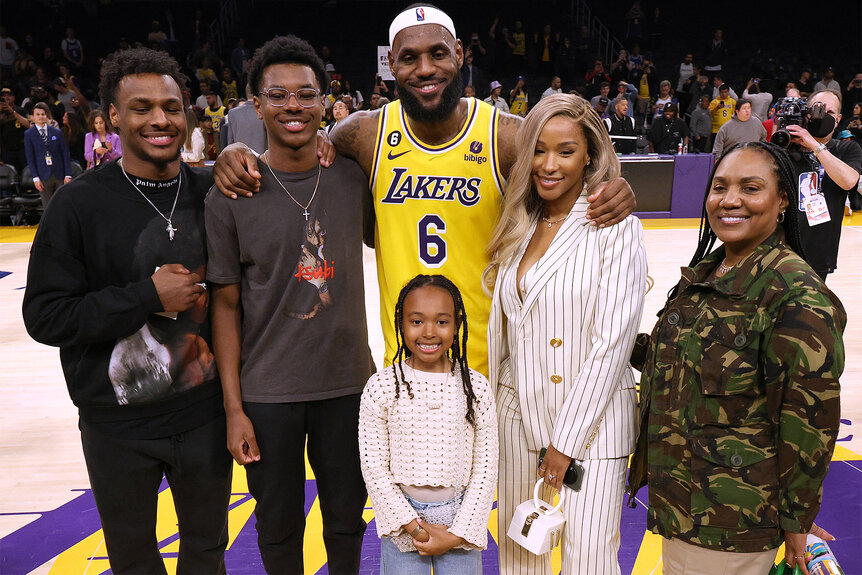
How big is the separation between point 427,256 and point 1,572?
7.00 feet

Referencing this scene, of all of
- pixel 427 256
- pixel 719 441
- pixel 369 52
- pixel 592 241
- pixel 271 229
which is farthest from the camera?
pixel 369 52

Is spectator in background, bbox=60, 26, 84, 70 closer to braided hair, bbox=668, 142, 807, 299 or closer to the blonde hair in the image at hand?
the blonde hair

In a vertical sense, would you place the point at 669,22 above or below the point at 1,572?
above

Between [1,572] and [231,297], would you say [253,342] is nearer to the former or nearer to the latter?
[231,297]

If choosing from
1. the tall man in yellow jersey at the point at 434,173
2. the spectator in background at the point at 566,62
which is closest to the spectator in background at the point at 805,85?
the spectator in background at the point at 566,62

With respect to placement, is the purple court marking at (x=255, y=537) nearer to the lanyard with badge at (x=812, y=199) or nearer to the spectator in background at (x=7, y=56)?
the lanyard with badge at (x=812, y=199)

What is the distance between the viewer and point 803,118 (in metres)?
4.12

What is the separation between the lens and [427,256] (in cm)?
250

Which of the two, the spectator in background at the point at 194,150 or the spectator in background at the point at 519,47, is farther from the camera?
the spectator in background at the point at 519,47

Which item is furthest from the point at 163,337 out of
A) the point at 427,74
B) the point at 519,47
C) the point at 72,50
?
the point at 72,50

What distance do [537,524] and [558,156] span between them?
1082 mm

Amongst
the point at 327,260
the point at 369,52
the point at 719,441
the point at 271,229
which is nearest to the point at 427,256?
the point at 327,260

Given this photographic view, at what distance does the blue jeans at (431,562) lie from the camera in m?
2.17

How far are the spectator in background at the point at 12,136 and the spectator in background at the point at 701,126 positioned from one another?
11.1 meters
